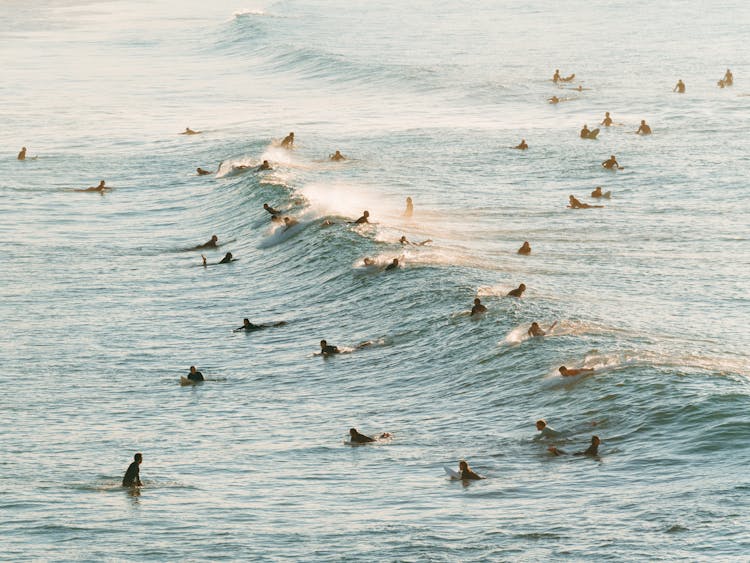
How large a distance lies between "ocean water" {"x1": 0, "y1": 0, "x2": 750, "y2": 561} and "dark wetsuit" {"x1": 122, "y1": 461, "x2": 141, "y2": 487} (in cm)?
52

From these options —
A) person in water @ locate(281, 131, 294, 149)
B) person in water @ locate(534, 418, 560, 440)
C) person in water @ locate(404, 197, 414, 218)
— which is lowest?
person in water @ locate(281, 131, 294, 149)

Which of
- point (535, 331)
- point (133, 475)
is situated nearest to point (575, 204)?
point (535, 331)

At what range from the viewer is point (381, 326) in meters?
37.8

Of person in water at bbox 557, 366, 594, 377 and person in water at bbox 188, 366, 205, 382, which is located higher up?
person in water at bbox 557, 366, 594, 377

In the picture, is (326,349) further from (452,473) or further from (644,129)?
(644,129)

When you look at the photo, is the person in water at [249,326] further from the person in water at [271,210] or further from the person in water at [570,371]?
the person in water at [271,210]

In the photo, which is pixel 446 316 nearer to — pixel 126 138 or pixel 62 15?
pixel 126 138

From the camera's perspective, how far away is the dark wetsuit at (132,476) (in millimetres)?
26859

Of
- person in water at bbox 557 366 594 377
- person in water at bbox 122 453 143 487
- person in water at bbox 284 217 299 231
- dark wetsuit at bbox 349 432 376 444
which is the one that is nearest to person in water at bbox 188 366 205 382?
dark wetsuit at bbox 349 432 376 444

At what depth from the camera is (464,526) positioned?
23.5m

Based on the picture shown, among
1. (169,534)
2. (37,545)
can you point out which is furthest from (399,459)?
(37,545)

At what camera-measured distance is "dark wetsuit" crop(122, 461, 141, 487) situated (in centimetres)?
2686

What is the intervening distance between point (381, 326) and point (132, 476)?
12.3 meters

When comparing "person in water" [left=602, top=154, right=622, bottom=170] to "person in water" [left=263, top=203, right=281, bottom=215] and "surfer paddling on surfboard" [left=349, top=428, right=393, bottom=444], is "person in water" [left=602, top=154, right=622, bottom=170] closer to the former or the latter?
"person in water" [left=263, top=203, right=281, bottom=215]
